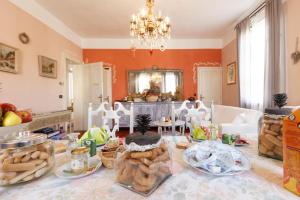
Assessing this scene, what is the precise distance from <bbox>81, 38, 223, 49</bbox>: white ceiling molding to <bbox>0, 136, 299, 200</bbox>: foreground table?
455 centimetres

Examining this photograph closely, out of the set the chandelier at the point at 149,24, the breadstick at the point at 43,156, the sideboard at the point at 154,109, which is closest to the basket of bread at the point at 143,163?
the breadstick at the point at 43,156

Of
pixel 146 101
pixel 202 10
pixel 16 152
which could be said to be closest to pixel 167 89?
pixel 146 101

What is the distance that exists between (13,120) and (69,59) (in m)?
3.65

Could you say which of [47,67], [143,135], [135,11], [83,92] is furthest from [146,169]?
[83,92]

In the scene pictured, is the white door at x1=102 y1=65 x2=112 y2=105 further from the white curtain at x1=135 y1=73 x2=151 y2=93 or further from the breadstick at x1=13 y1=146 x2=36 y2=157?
the breadstick at x1=13 y1=146 x2=36 y2=157

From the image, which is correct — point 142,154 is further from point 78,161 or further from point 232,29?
point 232,29

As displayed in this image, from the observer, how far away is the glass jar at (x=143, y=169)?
21.6 inches

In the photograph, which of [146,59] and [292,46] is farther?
[146,59]

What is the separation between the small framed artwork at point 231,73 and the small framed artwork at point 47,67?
162 inches

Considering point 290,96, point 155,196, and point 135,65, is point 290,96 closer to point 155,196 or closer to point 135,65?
point 155,196

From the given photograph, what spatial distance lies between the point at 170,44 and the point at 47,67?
321 cm

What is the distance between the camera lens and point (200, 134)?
1082 millimetres

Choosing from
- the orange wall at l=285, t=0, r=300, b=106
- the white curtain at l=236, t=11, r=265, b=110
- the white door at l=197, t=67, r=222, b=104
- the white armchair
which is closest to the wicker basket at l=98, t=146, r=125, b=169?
the white armchair

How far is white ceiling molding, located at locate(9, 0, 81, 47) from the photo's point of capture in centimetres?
267
